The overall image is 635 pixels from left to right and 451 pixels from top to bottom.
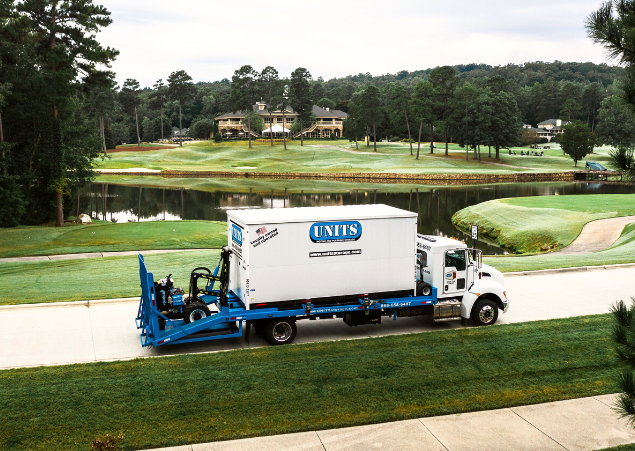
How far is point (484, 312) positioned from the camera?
50.9ft

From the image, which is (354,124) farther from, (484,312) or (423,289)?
(423,289)

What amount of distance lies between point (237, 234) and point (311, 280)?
83.5 inches

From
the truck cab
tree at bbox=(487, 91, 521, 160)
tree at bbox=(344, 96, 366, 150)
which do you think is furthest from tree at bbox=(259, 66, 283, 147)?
the truck cab

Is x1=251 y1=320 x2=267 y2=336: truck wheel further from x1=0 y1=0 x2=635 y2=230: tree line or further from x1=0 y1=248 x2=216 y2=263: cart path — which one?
x1=0 y1=248 x2=216 y2=263: cart path

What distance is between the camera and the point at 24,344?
13.8 metres

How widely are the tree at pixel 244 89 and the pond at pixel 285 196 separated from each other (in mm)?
38830

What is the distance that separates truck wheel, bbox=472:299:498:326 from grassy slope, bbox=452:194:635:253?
20.5m

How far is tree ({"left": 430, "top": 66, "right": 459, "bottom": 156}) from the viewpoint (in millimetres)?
111000

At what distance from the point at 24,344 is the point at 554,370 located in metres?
11.8

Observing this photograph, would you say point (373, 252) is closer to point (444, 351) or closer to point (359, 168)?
point (444, 351)

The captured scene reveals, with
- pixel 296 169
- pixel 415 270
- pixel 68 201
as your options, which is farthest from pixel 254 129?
pixel 415 270

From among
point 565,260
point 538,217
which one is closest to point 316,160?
point 538,217

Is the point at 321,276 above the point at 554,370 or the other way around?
above

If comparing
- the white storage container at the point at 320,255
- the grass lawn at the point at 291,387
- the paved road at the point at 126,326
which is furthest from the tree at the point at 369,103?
the grass lawn at the point at 291,387
